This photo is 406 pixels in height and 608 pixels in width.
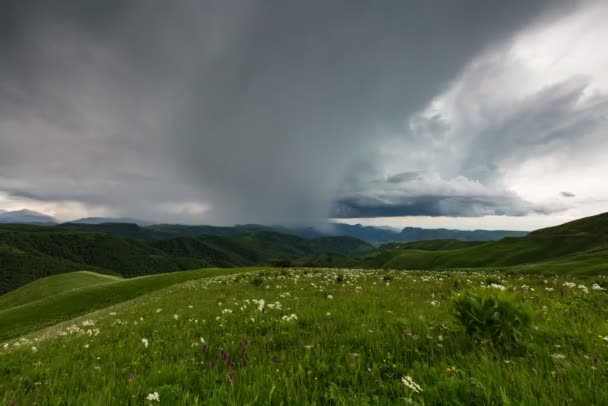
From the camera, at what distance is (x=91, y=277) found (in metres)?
84.5

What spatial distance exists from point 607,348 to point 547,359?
1123 mm

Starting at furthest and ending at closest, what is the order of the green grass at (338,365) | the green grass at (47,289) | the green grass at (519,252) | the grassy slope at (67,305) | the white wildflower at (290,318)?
the green grass at (519,252), the green grass at (47,289), the grassy slope at (67,305), the white wildflower at (290,318), the green grass at (338,365)

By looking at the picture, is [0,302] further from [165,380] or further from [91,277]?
[165,380]

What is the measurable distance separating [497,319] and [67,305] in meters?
55.5

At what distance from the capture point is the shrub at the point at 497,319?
15.4 ft

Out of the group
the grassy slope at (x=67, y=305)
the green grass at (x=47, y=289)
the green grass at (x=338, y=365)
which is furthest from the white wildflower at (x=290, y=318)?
the green grass at (x=47, y=289)

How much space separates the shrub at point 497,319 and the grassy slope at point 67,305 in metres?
45.9

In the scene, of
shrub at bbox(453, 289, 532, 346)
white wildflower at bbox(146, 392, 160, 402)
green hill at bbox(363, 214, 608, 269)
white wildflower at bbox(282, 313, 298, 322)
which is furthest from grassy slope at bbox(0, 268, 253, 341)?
green hill at bbox(363, 214, 608, 269)

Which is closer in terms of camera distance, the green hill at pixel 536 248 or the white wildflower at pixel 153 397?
the white wildflower at pixel 153 397

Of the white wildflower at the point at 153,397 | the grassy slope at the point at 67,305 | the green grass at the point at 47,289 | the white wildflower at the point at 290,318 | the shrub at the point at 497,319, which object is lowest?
the green grass at the point at 47,289

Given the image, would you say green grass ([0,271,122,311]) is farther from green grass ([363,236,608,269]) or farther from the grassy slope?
green grass ([363,236,608,269])

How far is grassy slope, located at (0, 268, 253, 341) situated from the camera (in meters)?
34.8

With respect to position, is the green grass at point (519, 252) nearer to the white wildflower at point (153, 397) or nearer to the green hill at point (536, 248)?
the green hill at point (536, 248)

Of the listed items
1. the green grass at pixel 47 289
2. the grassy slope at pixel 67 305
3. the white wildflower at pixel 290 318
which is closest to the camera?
the white wildflower at pixel 290 318
